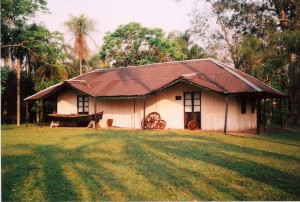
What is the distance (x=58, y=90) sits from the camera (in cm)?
2109

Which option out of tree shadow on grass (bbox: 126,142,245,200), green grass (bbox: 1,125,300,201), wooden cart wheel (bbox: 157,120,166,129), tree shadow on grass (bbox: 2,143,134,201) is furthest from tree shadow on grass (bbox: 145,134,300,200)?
wooden cart wheel (bbox: 157,120,166,129)

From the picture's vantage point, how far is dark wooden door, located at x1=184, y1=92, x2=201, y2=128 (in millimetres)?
17875

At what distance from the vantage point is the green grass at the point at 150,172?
5.50 meters

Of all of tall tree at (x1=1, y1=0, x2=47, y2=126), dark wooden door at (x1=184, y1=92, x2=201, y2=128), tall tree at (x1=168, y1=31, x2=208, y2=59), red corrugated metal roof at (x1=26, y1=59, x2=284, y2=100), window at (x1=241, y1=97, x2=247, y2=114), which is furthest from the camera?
tall tree at (x1=168, y1=31, x2=208, y2=59)

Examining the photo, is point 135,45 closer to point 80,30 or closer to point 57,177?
point 80,30

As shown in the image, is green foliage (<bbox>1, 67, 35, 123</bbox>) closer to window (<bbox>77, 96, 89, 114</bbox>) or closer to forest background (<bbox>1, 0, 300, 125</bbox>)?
forest background (<bbox>1, 0, 300, 125</bbox>)

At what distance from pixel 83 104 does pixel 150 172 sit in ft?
50.4

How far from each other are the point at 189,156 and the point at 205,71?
10.8 m

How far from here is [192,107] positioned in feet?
59.0

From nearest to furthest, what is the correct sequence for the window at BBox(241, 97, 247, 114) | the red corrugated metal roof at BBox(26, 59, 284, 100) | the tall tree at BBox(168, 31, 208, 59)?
the red corrugated metal roof at BBox(26, 59, 284, 100)
the window at BBox(241, 97, 247, 114)
the tall tree at BBox(168, 31, 208, 59)

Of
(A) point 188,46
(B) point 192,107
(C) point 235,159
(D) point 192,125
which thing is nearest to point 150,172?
(C) point 235,159

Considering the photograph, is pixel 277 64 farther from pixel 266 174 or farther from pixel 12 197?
pixel 12 197

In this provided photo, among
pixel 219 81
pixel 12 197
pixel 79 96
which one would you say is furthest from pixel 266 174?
pixel 79 96

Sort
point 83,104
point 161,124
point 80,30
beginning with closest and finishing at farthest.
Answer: point 161,124 → point 83,104 → point 80,30
